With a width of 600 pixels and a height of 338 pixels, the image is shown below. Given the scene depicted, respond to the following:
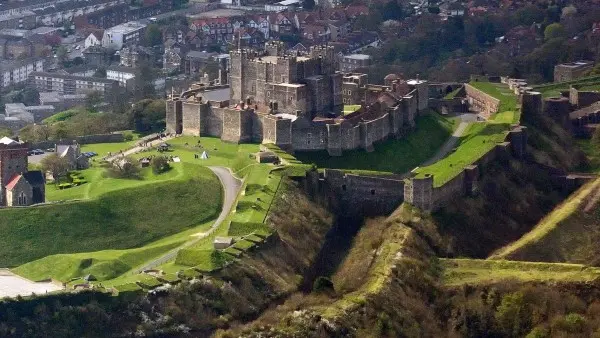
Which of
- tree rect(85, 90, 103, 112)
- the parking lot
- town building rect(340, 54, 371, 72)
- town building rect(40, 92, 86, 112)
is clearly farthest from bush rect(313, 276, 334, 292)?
town building rect(340, 54, 371, 72)

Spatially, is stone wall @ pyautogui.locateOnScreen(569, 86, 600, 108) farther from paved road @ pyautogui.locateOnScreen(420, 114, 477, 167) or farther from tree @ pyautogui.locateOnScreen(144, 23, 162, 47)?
tree @ pyautogui.locateOnScreen(144, 23, 162, 47)

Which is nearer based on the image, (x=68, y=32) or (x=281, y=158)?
(x=281, y=158)

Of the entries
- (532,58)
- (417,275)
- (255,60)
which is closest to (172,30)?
(532,58)

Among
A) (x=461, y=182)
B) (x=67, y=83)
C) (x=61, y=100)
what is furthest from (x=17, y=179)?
(x=67, y=83)

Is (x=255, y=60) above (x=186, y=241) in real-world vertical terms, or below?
above

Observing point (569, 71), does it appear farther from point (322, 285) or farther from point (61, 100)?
point (322, 285)

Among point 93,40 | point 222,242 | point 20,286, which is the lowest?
point 20,286

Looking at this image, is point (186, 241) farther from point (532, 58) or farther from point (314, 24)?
point (314, 24)

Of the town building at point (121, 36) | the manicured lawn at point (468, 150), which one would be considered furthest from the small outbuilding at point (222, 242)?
the town building at point (121, 36)
